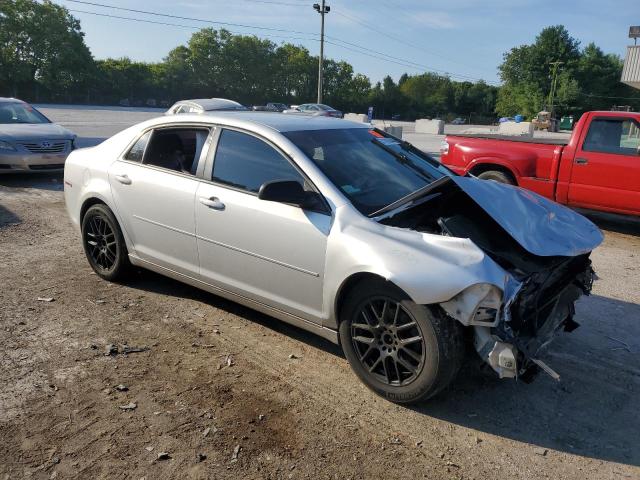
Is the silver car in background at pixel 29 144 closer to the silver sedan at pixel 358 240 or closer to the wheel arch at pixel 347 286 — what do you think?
the silver sedan at pixel 358 240

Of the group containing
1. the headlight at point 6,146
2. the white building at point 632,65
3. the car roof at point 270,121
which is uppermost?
the white building at point 632,65

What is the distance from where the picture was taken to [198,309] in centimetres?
467

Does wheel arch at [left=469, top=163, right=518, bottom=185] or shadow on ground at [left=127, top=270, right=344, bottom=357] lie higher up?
wheel arch at [left=469, top=163, right=518, bottom=185]

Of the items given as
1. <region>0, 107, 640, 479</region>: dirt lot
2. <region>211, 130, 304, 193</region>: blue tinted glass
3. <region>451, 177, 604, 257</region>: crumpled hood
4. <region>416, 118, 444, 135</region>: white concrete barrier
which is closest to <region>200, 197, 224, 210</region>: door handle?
<region>211, 130, 304, 193</region>: blue tinted glass

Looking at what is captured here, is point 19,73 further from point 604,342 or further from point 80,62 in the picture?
point 604,342

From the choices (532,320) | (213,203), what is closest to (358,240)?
(532,320)

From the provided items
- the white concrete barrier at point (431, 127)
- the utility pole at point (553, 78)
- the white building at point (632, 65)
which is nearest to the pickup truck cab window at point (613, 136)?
the white building at point (632, 65)

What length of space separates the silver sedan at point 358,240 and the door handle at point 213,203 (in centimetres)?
1

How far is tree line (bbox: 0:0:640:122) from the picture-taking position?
7475 cm

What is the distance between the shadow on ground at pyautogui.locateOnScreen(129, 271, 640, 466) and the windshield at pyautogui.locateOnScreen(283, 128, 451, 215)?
3.97ft

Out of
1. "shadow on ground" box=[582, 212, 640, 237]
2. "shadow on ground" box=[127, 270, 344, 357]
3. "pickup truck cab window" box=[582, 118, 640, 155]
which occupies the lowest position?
"shadow on ground" box=[127, 270, 344, 357]

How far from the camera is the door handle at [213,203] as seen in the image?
3994 mm

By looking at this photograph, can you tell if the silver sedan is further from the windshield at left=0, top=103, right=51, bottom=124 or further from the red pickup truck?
the windshield at left=0, top=103, right=51, bottom=124

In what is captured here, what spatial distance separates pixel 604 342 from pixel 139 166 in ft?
13.4
